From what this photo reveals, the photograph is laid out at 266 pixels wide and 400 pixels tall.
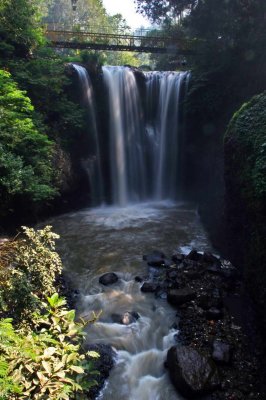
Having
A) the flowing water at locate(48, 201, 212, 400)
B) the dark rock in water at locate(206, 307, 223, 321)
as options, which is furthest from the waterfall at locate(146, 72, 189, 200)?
the dark rock in water at locate(206, 307, 223, 321)

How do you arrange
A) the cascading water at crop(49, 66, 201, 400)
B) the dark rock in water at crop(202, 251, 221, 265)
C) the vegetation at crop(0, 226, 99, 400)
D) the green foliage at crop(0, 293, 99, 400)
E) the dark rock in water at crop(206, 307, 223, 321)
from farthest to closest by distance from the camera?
1. the dark rock in water at crop(202, 251, 221, 265)
2. the dark rock in water at crop(206, 307, 223, 321)
3. the cascading water at crop(49, 66, 201, 400)
4. the vegetation at crop(0, 226, 99, 400)
5. the green foliage at crop(0, 293, 99, 400)

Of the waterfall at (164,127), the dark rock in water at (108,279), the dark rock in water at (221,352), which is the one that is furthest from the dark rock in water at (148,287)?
the waterfall at (164,127)

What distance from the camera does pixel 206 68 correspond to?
18.0 m

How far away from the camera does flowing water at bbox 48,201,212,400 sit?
6.65m

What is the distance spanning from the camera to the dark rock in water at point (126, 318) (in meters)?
8.01

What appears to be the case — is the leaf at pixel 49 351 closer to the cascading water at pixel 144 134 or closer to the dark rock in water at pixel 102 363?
the dark rock in water at pixel 102 363

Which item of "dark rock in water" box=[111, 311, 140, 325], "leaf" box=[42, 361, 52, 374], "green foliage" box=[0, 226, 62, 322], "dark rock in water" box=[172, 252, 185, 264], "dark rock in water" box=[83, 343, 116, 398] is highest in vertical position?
"green foliage" box=[0, 226, 62, 322]

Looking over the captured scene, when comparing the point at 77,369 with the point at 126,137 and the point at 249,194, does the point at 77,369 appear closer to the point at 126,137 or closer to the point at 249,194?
the point at 249,194

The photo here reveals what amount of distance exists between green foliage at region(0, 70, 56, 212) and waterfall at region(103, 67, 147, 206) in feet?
22.3

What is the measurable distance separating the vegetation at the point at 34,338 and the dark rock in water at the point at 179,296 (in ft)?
10.7

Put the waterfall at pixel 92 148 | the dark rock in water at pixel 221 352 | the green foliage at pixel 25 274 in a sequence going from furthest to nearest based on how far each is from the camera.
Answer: the waterfall at pixel 92 148, the dark rock in water at pixel 221 352, the green foliage at pixel 25 274

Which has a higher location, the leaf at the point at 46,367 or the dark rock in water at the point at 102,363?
the leaf at the point at 46,367

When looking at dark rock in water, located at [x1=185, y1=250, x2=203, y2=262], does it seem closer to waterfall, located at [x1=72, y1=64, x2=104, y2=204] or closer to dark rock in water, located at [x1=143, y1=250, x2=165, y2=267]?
dark rock in water, located at [x1=143, y1=250, x2=165, y2=267]

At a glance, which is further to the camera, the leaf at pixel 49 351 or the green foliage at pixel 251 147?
the green foliage at pixel 251 147
